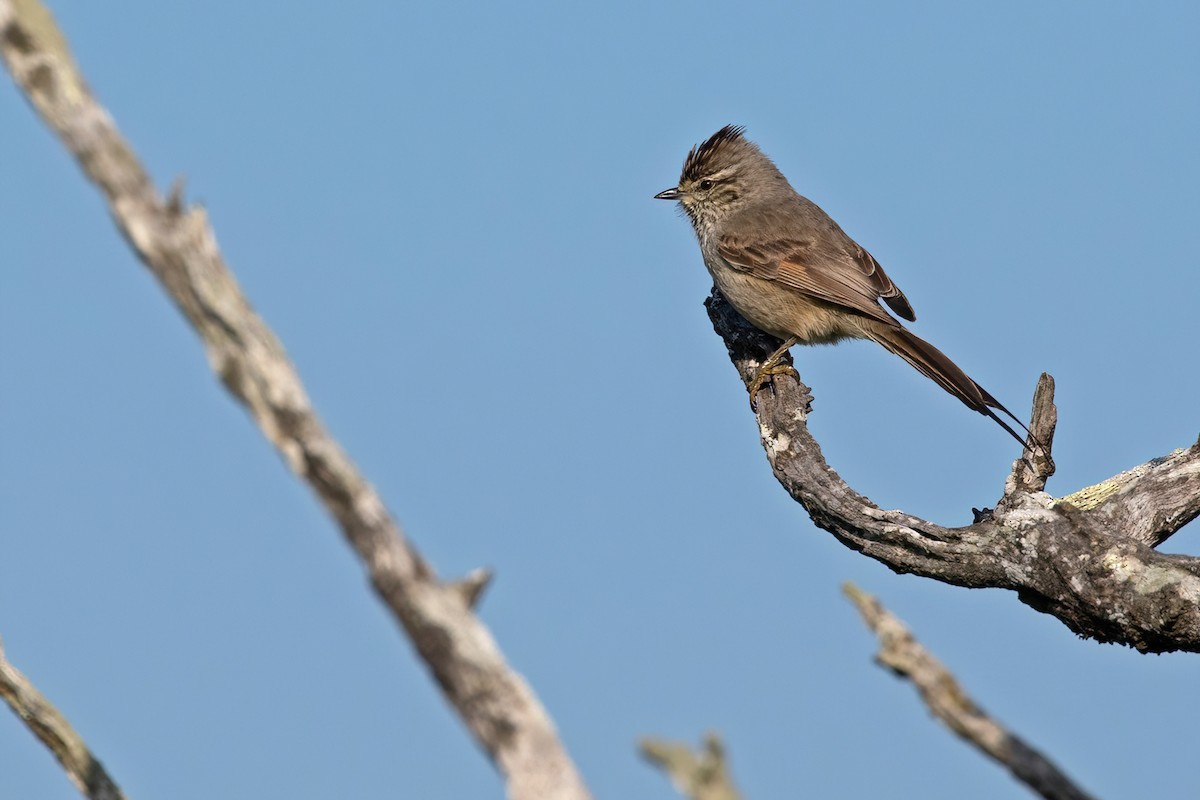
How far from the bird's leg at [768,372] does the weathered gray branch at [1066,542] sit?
3.15 feet

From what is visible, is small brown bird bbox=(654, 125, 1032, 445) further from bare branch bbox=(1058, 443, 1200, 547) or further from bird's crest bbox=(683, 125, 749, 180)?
bare branch bbox=(1058, 443, 1200, 547)

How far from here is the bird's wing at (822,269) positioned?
8.40 meters

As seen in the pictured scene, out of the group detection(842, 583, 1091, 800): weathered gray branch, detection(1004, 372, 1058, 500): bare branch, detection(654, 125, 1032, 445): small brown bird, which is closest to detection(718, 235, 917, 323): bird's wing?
detection(654, 125, 1032, 445): small brown bird

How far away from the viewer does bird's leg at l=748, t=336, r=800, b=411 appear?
7.96 metres

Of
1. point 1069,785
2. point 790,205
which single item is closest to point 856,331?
point 790,205

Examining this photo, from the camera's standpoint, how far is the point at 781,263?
8.62 metres

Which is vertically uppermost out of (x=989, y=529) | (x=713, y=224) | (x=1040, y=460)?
(x=713, y=224)

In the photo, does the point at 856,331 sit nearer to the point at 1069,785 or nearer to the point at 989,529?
the point at 989,529

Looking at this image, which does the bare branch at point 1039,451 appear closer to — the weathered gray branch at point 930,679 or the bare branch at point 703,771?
the weathered gray branch at point 930,679

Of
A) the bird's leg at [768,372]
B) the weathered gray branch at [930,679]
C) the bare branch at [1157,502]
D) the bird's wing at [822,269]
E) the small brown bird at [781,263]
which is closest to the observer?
the weathered gray branch at [930,679]

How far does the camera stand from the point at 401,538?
108 inches

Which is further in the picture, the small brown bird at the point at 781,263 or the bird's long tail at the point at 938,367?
the small brown bird at the point at 781,263

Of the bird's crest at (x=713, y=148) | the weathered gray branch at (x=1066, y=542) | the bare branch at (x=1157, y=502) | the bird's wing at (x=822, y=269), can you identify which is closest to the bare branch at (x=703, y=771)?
the weathered gray branch at (x=1066, y=542)

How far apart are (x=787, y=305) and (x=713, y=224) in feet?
4.50
